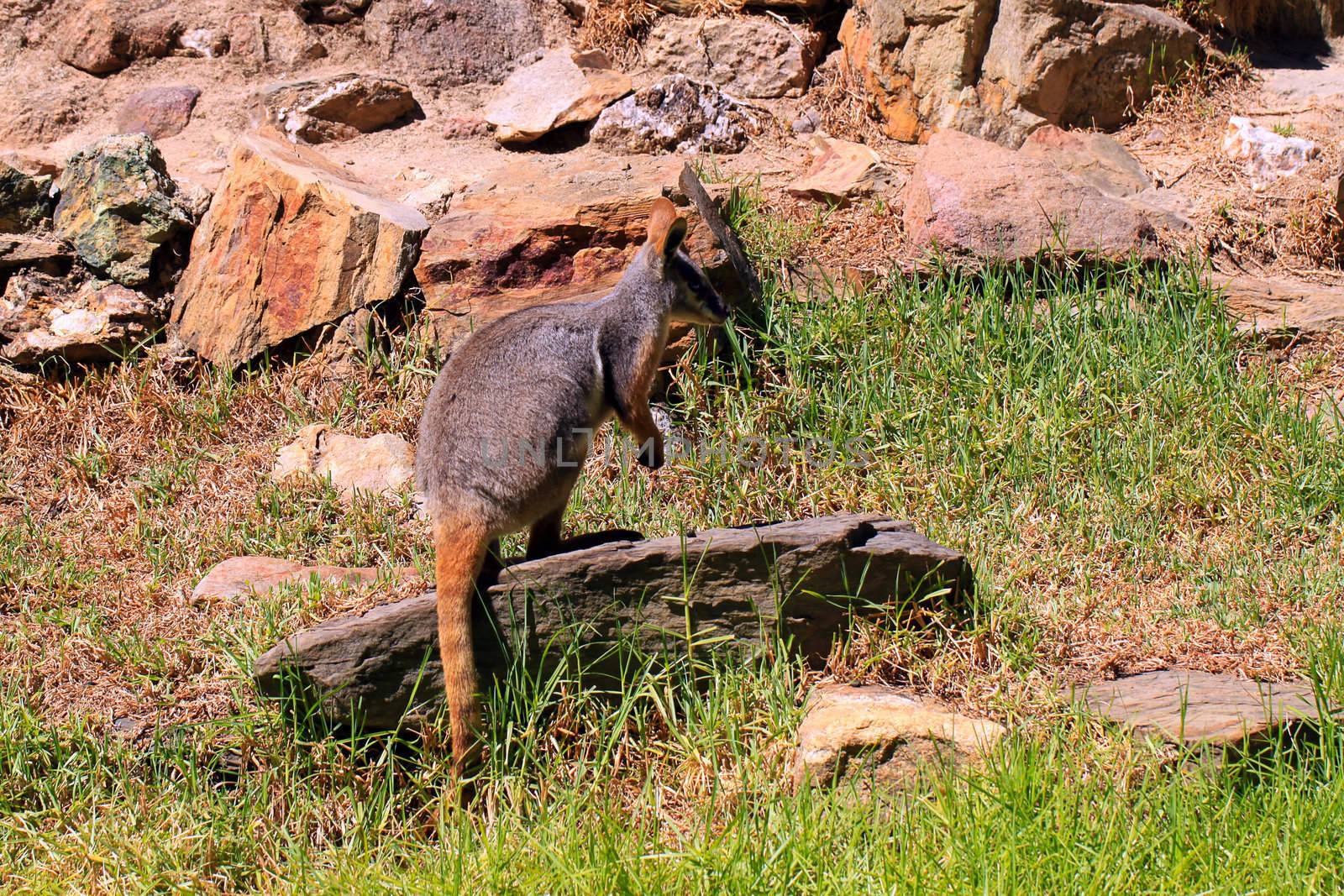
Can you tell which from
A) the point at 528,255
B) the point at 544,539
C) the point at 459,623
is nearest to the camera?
the point at 459,623

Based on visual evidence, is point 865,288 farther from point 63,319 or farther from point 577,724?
point 63,319

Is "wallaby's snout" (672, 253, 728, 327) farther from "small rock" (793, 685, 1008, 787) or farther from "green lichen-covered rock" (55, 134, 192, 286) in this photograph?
"green lichen-covered rock" (55, 134, 192, 286)

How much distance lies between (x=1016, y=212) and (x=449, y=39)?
4.43 m

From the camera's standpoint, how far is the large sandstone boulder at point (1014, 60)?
8.39 meters

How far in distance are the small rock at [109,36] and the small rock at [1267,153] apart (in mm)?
7536

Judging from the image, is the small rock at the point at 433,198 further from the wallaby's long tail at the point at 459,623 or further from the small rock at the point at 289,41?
the wallaby's long tail at the point at 459,623

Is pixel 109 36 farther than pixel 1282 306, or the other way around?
pixel 109 36

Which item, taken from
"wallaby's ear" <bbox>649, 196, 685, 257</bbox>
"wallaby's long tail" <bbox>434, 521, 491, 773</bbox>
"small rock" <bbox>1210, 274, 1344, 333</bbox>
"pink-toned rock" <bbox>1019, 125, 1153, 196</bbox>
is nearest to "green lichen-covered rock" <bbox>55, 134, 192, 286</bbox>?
"wallaby's ear" <bbox>649, 196, 685, 257</bbox>

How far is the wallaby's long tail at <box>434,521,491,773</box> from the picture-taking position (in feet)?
13.3

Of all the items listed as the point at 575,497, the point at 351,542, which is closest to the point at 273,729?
the point at 351,542

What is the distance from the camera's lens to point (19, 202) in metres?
7.24

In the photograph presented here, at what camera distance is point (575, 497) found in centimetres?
589

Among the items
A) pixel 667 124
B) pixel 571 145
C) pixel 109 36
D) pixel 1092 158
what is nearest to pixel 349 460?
pixel 571 145

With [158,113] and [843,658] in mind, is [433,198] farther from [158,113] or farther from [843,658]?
[843,658]
